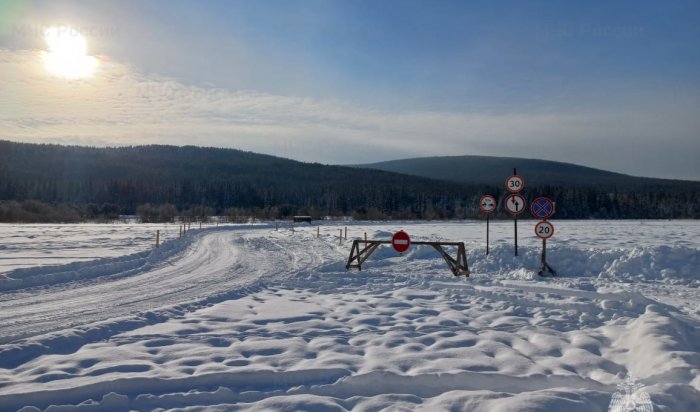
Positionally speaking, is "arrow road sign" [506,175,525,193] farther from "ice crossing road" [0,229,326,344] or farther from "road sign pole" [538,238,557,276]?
"ice crossing road" [0,229,326,344]

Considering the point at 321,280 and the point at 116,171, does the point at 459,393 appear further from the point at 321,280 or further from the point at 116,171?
the point at 116,171

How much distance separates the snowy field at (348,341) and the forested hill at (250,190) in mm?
82058

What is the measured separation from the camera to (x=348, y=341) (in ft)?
26.3

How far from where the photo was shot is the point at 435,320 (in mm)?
9516

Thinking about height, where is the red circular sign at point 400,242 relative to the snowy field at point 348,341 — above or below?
above

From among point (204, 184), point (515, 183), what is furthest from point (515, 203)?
point (204, 184)

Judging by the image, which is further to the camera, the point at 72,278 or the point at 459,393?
the point at 72,278

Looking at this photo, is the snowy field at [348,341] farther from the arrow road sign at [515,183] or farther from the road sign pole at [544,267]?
the arrow road sign at [515,183]

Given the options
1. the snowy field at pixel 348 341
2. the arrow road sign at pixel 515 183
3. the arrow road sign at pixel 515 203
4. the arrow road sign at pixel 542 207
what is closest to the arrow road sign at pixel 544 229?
the arrow road sign at pixel 542 207

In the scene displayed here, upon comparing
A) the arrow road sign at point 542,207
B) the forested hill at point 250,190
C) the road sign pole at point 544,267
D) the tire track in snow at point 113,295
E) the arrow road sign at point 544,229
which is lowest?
the tire track in snow at point 113,295

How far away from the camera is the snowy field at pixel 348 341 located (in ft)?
18.6

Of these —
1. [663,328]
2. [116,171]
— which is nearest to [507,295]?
[663,328]

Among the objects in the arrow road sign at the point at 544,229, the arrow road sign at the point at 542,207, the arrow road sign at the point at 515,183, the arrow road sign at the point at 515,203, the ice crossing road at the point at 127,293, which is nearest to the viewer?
the ice crossing road at the point at 127,293

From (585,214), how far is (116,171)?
439 feet
